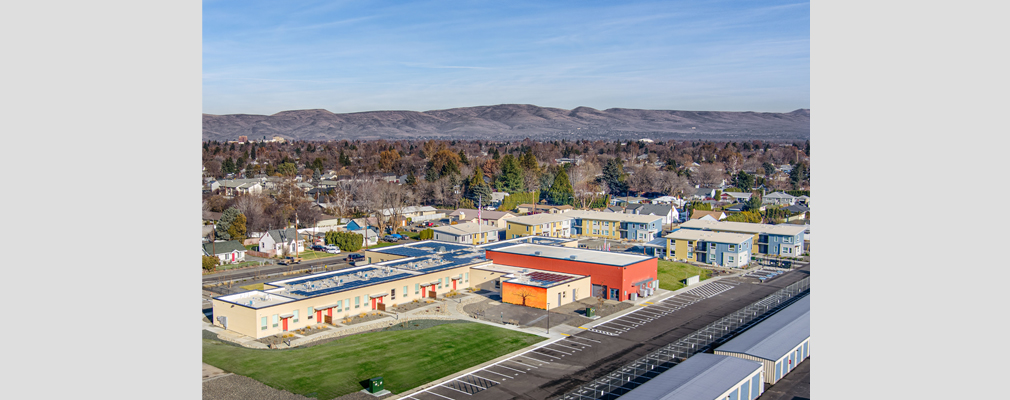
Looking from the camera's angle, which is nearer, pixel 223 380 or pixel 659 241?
pixel 223 380

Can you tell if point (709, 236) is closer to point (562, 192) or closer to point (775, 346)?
point (775, 346)

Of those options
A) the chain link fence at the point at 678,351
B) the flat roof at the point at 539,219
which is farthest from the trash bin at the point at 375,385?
the flat roof at the point at 539,219

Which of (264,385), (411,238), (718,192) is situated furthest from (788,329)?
(718,192)

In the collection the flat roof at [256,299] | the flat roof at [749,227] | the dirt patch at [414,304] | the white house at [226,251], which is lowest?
the dirt patch at [414,304]

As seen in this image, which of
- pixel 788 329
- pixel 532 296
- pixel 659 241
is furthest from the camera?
pixel 659 241

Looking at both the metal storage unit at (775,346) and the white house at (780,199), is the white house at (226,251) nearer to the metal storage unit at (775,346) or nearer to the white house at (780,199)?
the metal storage unit at (775,346)

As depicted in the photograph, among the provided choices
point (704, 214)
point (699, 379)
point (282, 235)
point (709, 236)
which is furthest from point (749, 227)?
point (282, 235)

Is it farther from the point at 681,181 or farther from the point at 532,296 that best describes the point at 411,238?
the point at 681,181

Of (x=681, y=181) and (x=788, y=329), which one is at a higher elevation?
(x=681, y=181)
